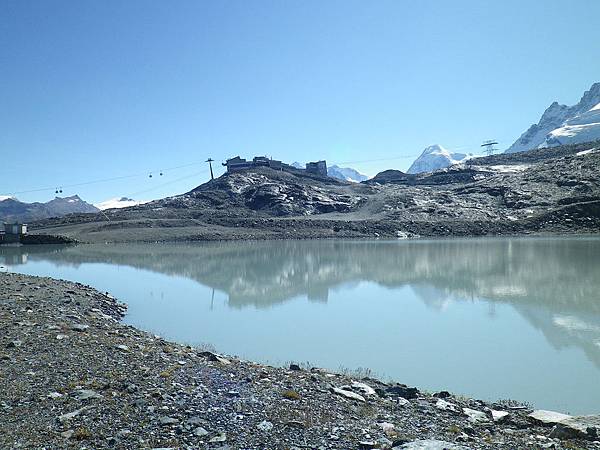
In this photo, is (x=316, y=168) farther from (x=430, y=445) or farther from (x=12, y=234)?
A: (x=430, y=445)

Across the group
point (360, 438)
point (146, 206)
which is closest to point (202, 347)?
point (360, 438)

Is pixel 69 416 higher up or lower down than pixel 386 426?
higher up

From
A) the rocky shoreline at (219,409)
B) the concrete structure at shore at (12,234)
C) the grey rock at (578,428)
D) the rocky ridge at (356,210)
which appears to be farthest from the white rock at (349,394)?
the concrete structure at shore at (12,234)

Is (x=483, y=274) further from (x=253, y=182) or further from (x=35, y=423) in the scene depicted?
(x=253, y=182)

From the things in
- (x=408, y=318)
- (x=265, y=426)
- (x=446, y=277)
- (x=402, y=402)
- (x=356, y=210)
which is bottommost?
(x=446, y=277)

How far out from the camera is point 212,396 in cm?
765

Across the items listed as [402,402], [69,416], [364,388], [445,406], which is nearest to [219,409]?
[69,416]

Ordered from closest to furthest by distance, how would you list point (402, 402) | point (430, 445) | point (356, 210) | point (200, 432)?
point (430, 445)
point (200, 432)
point (402, 402)
point (356, 210)

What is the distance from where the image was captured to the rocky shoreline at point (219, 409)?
5.93m

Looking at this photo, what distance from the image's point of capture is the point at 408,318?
17.4 m

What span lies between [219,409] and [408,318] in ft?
38.3

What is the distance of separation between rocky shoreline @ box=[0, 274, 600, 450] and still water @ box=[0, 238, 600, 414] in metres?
2.14

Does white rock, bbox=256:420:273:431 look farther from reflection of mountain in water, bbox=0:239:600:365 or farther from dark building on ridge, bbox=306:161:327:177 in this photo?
dark building on ridge, bbox=306:161:327:177

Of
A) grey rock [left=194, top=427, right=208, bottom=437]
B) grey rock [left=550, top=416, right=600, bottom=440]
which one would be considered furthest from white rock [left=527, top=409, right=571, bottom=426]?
grey rock [left=194, top=427, right=208, bottom=437]
